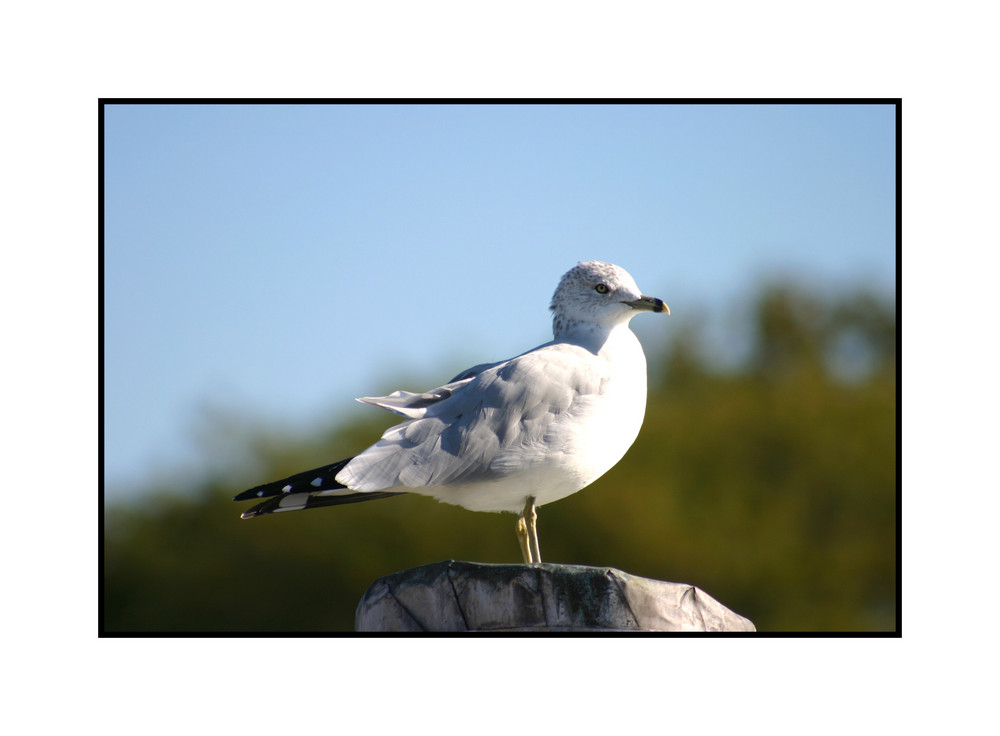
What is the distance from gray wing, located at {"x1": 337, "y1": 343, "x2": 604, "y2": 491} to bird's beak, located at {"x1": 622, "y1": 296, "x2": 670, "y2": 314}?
1.28ft

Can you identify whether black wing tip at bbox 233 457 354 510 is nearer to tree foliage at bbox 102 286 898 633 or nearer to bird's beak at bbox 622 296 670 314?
bird's beak at bbox 622 296 670 314

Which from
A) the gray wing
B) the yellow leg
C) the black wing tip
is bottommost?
the yellow leg

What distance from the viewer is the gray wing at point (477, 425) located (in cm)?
468

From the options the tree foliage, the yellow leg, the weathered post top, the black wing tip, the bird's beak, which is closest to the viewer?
the weathered post top

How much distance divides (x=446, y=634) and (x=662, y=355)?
30.8 ft

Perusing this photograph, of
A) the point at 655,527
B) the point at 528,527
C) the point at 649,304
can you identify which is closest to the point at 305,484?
the point at 528,527

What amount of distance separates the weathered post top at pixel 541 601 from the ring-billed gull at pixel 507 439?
0.39 m

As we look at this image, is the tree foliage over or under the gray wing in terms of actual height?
under

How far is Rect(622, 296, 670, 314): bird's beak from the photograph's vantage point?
16.7 ft

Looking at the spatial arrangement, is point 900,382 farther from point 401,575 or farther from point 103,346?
point 103,346

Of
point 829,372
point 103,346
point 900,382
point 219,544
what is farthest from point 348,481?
point 829,372

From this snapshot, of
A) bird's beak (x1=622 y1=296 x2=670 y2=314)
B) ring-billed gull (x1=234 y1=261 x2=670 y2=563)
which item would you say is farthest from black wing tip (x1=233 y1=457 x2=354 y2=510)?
bird's beak (x1=622 y1=296 x2=670 y2=314)

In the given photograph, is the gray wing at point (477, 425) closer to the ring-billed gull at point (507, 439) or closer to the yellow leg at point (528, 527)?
the ring-billed gull at point (507, 439)

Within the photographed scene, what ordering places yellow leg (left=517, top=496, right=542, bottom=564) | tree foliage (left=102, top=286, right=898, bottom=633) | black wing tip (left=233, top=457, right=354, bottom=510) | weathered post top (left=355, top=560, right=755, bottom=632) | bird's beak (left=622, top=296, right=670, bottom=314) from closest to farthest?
weathered post top (left=355, top=560, right=755, bottom=632), black wing tip (left=233, top=457, right=354, bottom=510), yellow leg (left=517, top=496, right=542, bottom=564), bird's beak (left=622, top=296, right=670, bottom=314), tree foliage (left=102, top=286, right=898, bottom=633)
